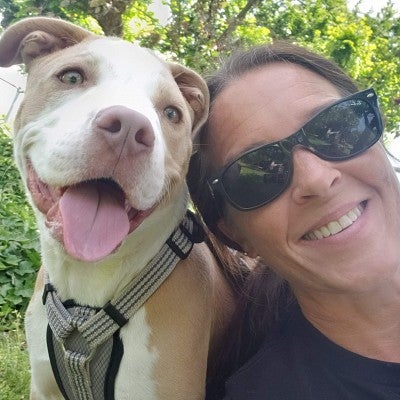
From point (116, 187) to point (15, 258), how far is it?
2905 millimetres

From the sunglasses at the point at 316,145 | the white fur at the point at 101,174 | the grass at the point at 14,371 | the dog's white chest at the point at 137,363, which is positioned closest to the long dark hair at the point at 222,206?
the white fur at the point at 101,174

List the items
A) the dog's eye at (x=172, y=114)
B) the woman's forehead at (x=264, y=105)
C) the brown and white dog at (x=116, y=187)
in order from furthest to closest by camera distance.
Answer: the dog's eye at (x=172, y=114), the woman's forehead at (x=264, y=105), the brown and white dog at (x=116, y=187)

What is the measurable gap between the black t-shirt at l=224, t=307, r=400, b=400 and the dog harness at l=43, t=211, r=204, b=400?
0.47 m

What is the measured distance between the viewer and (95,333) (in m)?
2.17

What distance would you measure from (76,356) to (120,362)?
17 centimetres

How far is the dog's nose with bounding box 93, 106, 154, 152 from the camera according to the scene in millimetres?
1775

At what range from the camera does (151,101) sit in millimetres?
2205

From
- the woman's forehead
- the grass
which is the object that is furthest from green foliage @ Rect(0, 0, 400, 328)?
the woman's forehead

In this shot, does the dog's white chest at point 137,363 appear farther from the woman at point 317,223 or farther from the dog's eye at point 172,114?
the dog's eye at point 172,114

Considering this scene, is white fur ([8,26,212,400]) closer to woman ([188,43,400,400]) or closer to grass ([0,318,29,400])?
woman ([188,43,400,400])

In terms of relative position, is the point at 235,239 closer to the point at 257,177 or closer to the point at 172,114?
the point at 257,177

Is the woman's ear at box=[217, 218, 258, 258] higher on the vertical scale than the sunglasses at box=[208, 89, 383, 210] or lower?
lower

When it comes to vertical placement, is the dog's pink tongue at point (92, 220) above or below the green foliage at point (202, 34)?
above

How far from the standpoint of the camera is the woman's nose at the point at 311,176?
1.98m
